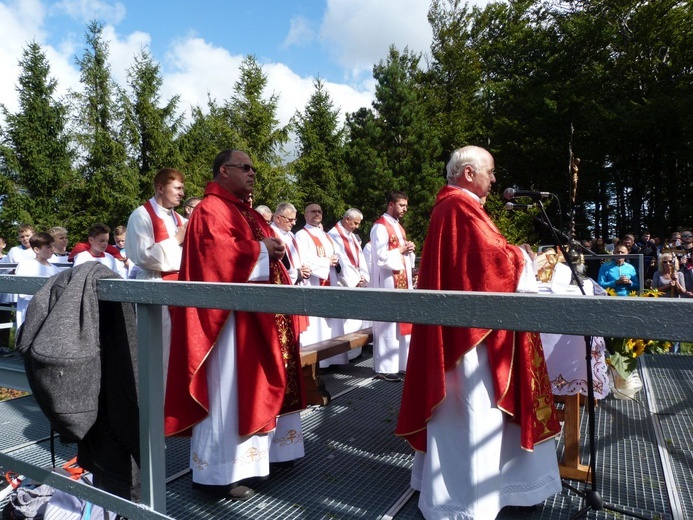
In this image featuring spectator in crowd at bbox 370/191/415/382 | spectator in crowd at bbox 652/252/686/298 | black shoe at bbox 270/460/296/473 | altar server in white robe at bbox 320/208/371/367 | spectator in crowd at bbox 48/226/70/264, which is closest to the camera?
black shoe at bbox 270/460/296/473

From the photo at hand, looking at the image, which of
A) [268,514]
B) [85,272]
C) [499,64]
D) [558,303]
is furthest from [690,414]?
[499,64]

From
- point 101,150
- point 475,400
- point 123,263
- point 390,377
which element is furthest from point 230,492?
point 101,150

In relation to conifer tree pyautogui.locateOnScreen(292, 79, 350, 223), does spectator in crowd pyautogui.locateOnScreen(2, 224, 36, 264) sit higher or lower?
lower

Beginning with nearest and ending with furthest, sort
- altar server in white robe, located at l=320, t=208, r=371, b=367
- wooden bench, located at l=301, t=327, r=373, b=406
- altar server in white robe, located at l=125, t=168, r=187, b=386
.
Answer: altar server in white robe, located at l=125, t=168, r=187, b=386 → wooden bench, located at l=301, t=327, r=373, b=406 → altar server in white robe, located at l=320, t=208, r=371, b=367

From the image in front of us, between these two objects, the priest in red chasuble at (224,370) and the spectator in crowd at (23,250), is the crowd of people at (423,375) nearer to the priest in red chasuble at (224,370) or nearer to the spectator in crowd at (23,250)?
the priest in red chasuble at (224,370)

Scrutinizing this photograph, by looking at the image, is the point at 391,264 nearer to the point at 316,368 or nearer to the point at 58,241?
the point at 316,368

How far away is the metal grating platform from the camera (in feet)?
9.12

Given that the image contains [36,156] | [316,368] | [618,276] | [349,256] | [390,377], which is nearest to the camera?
[316,368]

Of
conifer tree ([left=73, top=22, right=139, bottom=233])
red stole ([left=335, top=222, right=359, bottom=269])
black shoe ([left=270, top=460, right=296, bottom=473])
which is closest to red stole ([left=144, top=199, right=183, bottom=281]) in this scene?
black shoe ([left=270, top=460, right=296, bottom=473])

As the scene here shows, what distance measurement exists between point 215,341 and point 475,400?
4.32 feet

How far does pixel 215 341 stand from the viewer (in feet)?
9.57

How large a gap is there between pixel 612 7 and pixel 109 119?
2231 centimetres

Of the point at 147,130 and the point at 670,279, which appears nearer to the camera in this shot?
the point at 670,279

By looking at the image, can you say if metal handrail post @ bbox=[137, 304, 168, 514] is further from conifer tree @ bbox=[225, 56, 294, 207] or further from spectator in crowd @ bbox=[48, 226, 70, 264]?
conifer tree @ bbox=[225, 56, 294, 207]
